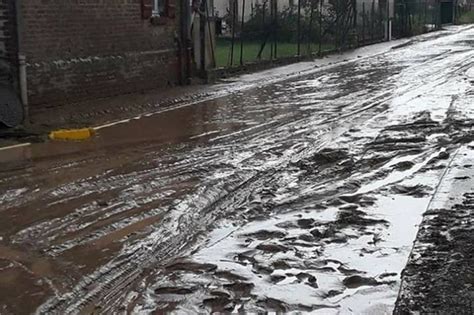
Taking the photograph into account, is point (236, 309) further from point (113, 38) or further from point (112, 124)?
point (113, 38)

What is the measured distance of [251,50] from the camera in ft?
92.5

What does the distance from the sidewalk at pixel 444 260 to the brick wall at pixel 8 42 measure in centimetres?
848

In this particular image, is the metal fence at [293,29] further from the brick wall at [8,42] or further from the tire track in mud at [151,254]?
the tire track in mud at [151,254]

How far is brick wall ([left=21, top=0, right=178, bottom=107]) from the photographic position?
1463cm

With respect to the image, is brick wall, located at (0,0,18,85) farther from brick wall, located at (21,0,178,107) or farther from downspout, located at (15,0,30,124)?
brick wall, located at (21,0,178,107)

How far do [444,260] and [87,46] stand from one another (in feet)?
37.8

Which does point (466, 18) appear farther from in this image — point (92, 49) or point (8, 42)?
point (8, 42)

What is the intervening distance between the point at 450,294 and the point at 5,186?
544 cm

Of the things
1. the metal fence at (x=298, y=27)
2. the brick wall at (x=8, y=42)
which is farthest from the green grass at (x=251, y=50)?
the brick wall at (x=8, y=42)

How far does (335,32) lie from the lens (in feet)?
108

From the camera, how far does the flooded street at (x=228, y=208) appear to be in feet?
18.6

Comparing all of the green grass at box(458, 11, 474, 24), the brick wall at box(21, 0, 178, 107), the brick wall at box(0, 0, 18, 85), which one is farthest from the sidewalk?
the green grass at box(458, 11, 474, 24)

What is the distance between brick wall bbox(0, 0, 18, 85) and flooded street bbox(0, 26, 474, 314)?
7.91ft

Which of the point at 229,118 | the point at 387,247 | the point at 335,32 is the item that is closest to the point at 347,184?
the point at 387,247
